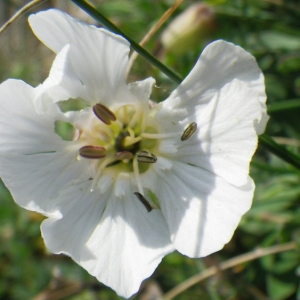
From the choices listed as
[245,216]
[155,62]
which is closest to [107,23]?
[155,62]

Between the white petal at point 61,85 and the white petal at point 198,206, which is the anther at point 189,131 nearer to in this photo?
the white petal at point 198,206

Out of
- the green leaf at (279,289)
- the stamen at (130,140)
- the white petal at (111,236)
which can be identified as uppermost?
the stamen at (130,140)

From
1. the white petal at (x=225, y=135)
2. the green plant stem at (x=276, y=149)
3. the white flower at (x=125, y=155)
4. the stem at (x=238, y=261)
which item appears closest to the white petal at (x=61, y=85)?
the white flower at (x=125, y=155)

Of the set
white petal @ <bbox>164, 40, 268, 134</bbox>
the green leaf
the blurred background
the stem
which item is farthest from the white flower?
the green leaf

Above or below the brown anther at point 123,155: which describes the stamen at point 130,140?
above

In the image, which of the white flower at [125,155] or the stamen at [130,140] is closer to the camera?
the white flower at [125,155]

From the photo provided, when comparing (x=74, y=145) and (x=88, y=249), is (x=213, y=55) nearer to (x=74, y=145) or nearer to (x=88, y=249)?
(x=74, y=145)

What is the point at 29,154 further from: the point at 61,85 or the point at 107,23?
the point at 107,23
